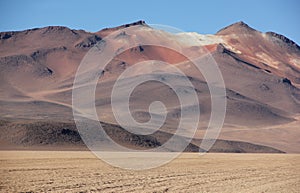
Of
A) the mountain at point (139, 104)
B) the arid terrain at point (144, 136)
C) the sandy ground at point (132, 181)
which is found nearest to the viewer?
the sandy ground at point (132, 181)

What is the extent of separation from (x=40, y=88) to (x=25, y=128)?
104m

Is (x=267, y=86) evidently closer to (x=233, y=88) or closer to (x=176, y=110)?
(x=233, y=88)

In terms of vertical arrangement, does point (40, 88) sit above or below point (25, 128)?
above

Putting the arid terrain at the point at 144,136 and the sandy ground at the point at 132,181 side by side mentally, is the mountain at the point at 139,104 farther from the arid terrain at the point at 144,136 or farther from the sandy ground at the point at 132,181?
the sandy ground at the point at 132,181

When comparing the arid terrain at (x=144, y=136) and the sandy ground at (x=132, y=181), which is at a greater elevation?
the arid terrain at (x=144, y=136)

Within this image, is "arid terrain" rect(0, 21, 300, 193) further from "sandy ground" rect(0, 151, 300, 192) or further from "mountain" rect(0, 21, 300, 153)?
"mountain" rect(0, 21, 300, 153)

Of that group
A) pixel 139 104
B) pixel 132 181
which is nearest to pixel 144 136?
pixel 132 181

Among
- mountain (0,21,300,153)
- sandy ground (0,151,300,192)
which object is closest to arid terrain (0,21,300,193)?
sandy ground (0,151,300,192)

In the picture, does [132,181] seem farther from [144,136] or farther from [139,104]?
[139,104]

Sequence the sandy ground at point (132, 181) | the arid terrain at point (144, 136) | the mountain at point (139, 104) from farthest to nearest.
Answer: the mountain at point (139, 104) < the arid terrain at point (144, 136) < the sandy ground at point (132, 181)

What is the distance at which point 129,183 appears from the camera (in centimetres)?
2536

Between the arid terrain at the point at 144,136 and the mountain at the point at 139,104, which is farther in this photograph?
the mountain at the point at 139,104

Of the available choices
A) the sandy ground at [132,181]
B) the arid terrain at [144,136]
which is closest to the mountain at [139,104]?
the arid terrain at [144,136]

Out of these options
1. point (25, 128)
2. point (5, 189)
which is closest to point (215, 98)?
point (25, 128)
